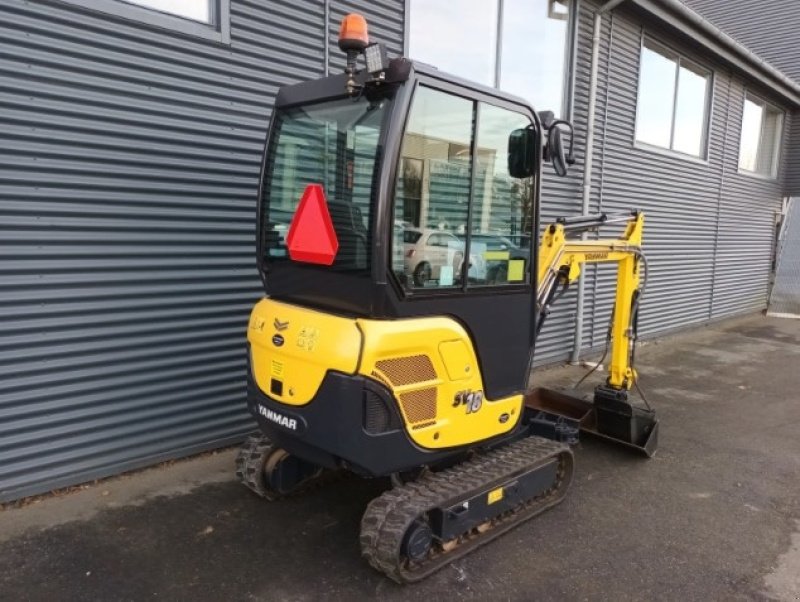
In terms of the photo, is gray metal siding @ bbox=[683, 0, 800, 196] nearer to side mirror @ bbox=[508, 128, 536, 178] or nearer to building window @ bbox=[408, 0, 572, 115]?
building window @ bbox=[408, 0, 572, 115]

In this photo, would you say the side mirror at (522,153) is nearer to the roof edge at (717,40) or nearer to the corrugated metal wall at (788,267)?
the roof edge at (717,40)

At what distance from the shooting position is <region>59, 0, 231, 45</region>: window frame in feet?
12.8

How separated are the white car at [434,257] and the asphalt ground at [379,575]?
1616 mm

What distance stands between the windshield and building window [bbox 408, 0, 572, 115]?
2940 mm

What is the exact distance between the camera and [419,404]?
3.18 meters

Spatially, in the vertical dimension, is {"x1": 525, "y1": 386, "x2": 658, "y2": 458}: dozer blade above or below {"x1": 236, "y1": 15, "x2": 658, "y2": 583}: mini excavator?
below

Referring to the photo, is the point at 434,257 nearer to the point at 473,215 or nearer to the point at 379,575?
the point at 473,215

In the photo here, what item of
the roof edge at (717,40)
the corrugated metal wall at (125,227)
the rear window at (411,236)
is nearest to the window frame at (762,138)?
the roof edge at (717,40)

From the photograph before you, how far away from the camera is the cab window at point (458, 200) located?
307cm

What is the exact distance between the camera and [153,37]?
4129 mm

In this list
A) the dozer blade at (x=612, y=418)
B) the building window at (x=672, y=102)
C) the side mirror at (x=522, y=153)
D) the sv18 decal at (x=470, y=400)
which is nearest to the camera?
the sv18 decal at (x=470, y=400)

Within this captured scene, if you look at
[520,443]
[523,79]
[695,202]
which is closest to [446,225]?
[520,443]

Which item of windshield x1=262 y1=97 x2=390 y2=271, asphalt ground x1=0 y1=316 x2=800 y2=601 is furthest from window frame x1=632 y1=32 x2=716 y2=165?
windshield x1=262 y1=97 x2=390 y2=271

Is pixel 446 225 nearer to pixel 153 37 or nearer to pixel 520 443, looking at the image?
pixel 520 443
